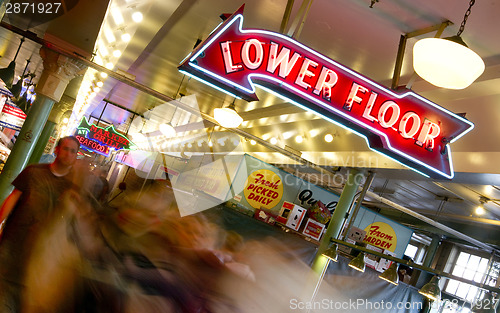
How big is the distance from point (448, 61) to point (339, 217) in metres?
5.43

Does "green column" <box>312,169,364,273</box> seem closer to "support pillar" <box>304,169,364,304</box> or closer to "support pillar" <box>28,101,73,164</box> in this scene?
"support pillar" <box>304,169,364,304</box>

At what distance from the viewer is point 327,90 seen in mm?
3562

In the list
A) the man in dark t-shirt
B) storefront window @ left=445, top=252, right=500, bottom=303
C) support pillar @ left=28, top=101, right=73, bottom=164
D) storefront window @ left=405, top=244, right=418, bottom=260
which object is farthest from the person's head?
storefront window @ left=405, top=244, right=418, bottom=260

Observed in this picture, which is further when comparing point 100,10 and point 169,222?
point 100,10

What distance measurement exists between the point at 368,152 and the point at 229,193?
3.50 meters

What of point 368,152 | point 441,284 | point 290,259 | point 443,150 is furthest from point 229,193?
point 441,284

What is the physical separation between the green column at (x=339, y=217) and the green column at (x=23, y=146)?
6.34m

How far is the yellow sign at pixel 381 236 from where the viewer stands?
10.1 meters

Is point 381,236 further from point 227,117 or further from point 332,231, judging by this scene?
point 227,117

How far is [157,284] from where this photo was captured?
2.22 meters

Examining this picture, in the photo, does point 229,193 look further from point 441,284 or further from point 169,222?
point 441,284

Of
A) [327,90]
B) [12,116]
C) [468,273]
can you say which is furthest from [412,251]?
[12,116]

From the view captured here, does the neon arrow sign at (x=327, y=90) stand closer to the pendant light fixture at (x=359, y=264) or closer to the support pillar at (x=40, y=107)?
the pendant light fixture at (x=359, y=264)

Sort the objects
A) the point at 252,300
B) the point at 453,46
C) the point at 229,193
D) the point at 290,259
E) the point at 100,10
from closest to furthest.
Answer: the point at 252,300 < the point at 453,46 < the point at 290,259 < the point at 100,10 < the point at 229,193
